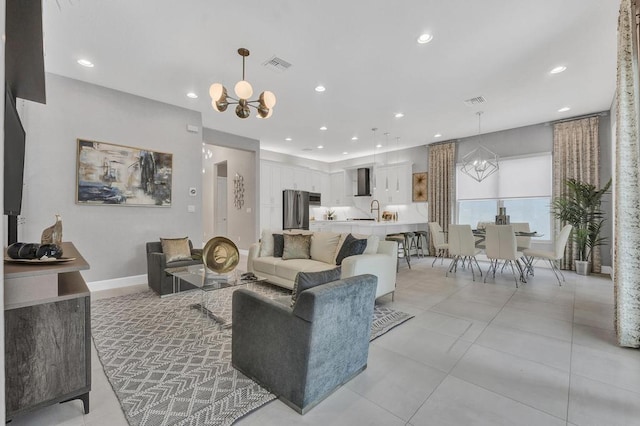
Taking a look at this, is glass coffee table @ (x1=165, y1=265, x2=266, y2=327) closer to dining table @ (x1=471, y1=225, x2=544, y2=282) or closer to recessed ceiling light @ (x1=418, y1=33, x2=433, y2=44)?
recessed ceiling light @ (x1=418, y1=33, x2=433, y2=44)

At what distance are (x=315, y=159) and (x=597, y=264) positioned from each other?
724 cm

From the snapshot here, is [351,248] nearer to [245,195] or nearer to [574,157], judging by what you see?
[245,195]

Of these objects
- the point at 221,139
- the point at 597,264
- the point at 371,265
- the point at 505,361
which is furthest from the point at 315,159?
the point at 505,361

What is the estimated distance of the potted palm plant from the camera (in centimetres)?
493

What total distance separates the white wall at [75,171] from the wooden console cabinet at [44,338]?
2.94 meters

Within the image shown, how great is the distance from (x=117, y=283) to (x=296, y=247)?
2777mm

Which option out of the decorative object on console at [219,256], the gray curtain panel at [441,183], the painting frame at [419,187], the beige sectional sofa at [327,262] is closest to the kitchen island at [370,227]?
the gray curtain panel at [441,183]

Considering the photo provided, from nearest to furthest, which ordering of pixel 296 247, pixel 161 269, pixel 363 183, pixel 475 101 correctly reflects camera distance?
pixel 161 269 → pixel 296 247 → pixel 475 101 → pixel 363 183

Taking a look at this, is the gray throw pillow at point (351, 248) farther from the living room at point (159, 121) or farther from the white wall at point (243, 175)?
the white wall at point (243, 175)

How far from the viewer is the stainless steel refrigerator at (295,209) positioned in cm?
800

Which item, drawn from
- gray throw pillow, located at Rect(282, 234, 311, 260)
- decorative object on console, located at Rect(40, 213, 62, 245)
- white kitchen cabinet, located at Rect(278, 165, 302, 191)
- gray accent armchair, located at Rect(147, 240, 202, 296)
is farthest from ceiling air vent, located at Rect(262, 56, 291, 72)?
white kitchen cabinet, located at Rect(278, 165, 302, 191)

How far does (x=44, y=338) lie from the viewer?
1.50 m

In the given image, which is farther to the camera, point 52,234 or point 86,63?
point 86,63

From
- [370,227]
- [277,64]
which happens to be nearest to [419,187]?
[370,227]
